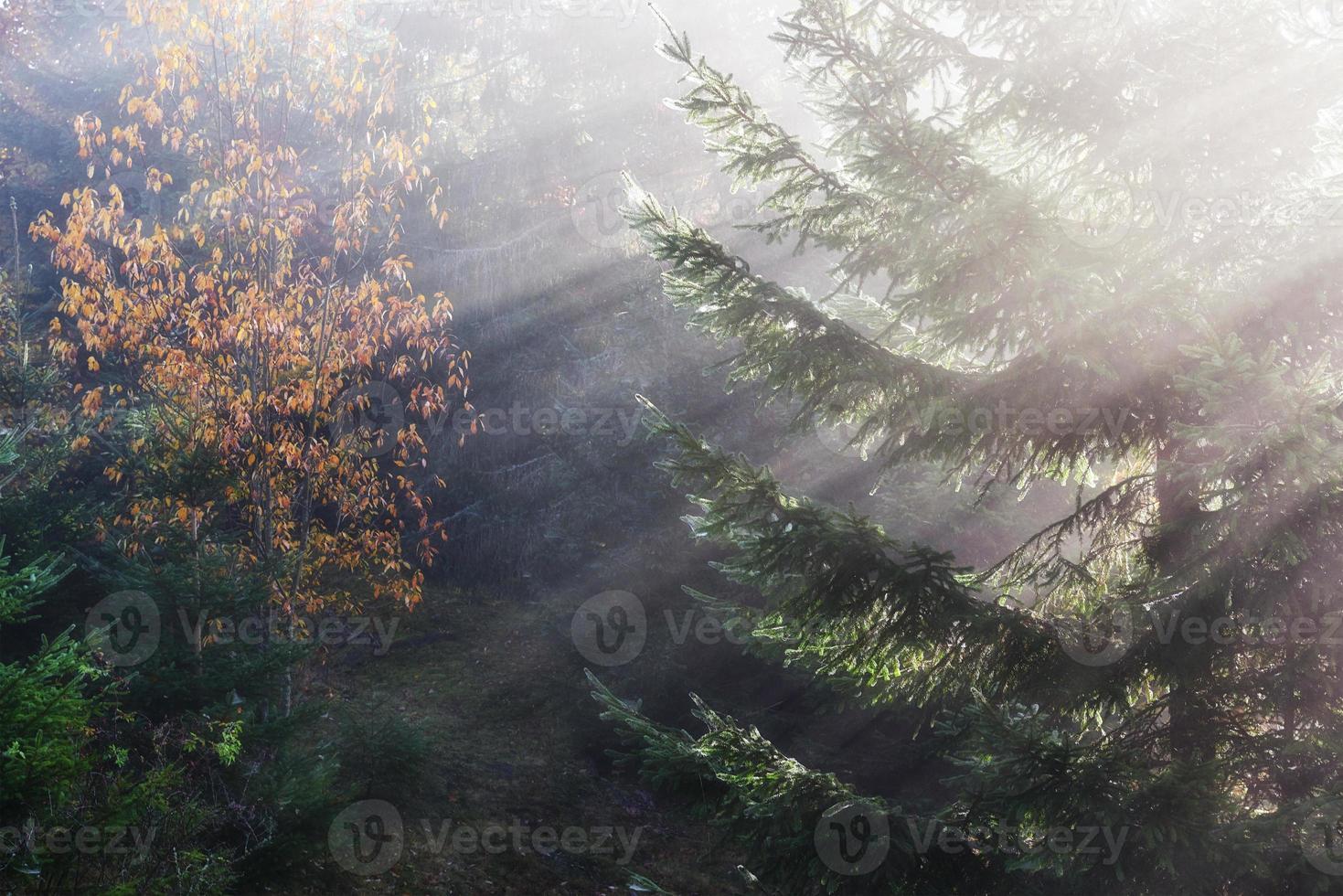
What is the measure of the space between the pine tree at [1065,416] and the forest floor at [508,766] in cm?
222

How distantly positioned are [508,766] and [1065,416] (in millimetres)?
7865

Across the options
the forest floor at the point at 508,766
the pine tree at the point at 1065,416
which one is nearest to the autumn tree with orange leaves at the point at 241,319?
the forest floor at the point at 508,766

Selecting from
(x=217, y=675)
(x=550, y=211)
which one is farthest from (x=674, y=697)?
(x=550, y=211)

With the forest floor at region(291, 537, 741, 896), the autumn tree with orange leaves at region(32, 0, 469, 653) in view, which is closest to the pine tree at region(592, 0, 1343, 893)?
the forest floor at region(291, 537, 741, 896)

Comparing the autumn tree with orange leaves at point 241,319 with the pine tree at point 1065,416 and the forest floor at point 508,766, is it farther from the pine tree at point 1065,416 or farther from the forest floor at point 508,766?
the pine tree at point 1065,416

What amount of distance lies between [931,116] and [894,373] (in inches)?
55.8

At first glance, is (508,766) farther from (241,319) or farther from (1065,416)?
(1065,416)

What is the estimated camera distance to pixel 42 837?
4164 mm

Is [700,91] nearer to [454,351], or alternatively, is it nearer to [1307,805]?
[1307,805]

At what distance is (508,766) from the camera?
10.0 meters

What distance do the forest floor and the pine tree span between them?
2.22 metres

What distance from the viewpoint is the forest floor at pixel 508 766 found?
26.1ft

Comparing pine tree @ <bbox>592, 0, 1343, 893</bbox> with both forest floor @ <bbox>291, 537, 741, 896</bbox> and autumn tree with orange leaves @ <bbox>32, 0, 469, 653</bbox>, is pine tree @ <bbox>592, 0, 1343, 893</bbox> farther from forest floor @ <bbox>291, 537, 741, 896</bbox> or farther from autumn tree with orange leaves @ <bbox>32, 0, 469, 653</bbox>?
autumn tree with orange leaves @ <bbox>32, 0, 469, 653</bbox>

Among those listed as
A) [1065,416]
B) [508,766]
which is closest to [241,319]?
[508,766]
